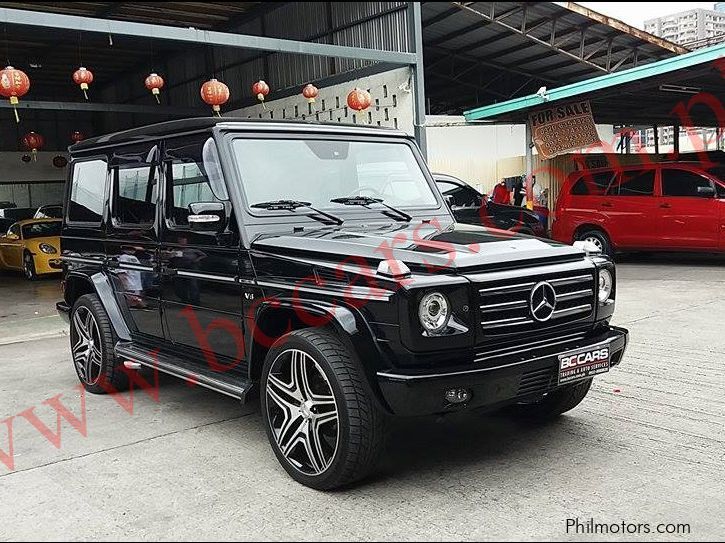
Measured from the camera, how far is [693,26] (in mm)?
13891

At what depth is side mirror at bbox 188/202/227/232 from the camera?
156 inches

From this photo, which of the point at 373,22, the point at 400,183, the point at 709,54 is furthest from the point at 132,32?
the point at 709,54

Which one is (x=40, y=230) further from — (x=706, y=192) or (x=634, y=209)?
(x=706, y=192)

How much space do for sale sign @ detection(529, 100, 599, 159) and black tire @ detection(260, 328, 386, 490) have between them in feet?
38.5

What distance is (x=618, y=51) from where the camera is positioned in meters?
19.4

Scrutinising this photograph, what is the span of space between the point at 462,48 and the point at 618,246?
897 cm

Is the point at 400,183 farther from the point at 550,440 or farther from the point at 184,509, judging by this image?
Result: the point at 184,509

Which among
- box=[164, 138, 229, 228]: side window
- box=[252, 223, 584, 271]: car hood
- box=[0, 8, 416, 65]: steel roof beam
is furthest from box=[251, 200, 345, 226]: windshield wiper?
box=[0, 8, 416, 65]: steel roof beam

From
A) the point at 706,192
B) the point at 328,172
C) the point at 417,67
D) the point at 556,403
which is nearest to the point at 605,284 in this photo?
the point at 556,403

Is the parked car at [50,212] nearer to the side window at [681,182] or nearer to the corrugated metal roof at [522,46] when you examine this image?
the corrugated metal roof at [522,46]

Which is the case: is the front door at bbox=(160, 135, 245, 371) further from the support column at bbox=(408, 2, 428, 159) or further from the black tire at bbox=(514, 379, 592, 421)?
the support column at bbox=(408, 2, 428, 159)

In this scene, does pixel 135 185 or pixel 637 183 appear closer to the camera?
pixel 135 185

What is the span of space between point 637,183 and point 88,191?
9.41m

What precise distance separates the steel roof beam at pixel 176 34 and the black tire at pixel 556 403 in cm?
773
